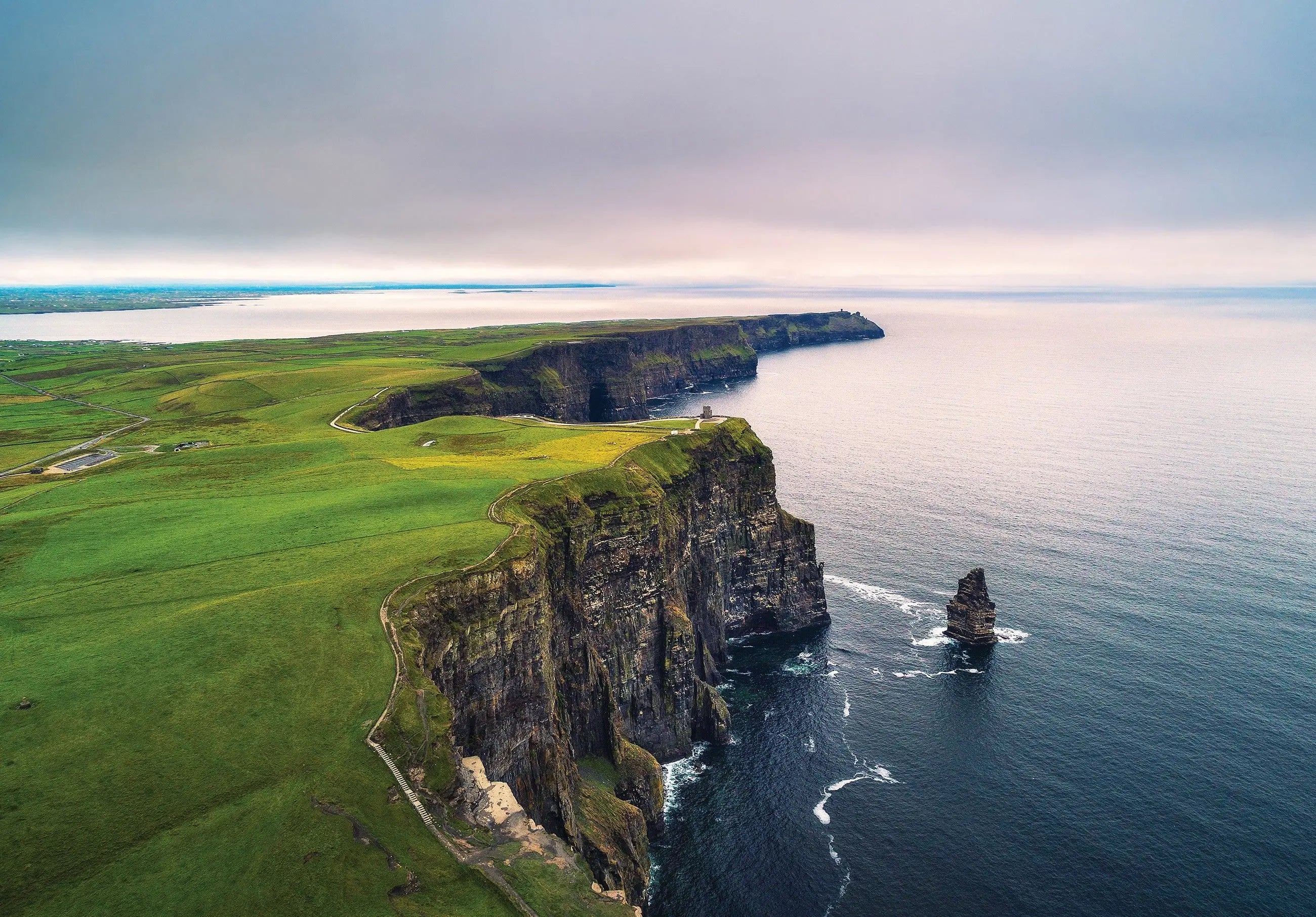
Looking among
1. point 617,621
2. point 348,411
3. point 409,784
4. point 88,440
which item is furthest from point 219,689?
point 88,440

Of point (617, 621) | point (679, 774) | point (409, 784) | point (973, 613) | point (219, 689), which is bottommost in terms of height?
point (679, 774)

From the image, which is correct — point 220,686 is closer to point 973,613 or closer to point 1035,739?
point 1035,739

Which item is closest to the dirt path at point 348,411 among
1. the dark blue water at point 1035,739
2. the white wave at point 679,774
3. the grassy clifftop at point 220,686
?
the grassy clifftop at point 220,686

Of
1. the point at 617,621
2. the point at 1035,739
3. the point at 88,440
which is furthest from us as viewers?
the point at 88,440

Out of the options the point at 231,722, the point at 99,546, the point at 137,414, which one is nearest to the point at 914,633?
the point at 231,722

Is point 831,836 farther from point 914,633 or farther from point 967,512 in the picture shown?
point 967,512

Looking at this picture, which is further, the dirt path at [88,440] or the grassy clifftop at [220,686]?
the dirt path at [88,440]

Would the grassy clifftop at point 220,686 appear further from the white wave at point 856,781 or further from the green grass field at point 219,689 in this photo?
the white wave at point 856,781

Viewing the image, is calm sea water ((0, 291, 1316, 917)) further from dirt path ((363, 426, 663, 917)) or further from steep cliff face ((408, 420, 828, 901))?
dirt path ((363, 426, 663, 917))
